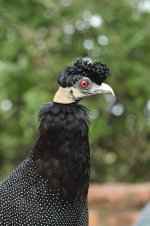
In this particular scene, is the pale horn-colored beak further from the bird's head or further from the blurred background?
the blurred background

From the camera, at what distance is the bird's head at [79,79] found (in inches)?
93.0

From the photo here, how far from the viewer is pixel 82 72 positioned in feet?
7.79

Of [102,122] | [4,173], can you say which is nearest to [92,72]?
[102,122]

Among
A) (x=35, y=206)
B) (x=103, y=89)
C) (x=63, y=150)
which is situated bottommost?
(x=35, y=206)

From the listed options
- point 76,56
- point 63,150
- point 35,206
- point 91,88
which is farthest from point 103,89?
point 76,56

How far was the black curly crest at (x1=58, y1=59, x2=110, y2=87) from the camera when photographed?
2.36m

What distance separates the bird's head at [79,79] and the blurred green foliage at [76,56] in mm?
2361

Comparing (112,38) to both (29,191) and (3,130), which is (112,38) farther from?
(29,191)

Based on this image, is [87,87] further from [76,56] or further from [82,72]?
[76,56]

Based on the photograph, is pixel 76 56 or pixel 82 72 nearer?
pixel 82 72

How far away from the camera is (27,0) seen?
510cm

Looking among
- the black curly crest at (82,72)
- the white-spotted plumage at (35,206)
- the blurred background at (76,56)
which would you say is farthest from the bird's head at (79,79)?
the blurred background at (76,56)

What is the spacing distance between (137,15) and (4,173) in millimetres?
2007

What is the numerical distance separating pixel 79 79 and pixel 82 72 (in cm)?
3
